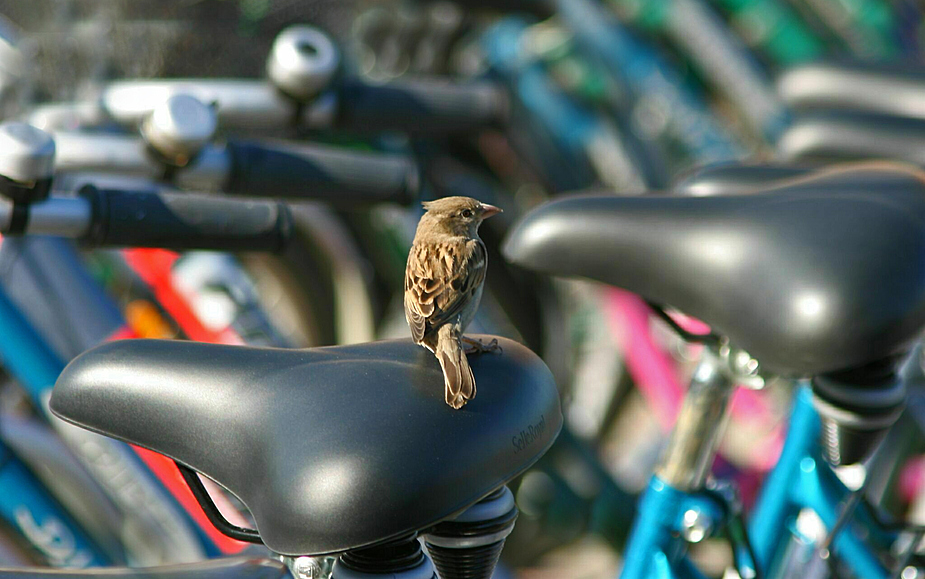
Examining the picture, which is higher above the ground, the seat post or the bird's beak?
the bird's beak

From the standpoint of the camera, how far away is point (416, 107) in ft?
4.70

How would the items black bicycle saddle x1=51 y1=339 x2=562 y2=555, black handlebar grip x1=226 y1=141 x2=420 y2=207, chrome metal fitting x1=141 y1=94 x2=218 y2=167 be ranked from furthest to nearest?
black handlebar grip x1=226 y1=141 x2=420 y2=207, chrome metal fitting x1=141 y1=94 x2=218 y2=167, black bicycle saddle x1=51 y1=339 x2=562 y2=555

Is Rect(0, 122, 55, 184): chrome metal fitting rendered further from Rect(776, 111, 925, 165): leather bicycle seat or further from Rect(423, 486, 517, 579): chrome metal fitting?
Rect(776, 111, 925, 165): leather bicycle seat

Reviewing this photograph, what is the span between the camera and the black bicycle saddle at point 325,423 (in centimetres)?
62

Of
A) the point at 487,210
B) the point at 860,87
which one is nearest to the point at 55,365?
the point at 487,210

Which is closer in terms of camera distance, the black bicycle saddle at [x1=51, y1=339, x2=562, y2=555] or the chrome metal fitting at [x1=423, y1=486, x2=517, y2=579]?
the black bicycle saddle at [x1=51, y1=339, x2=562, y2=555]

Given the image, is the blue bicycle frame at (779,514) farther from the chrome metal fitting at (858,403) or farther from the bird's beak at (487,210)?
the bird's beak at (487,210)

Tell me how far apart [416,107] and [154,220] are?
0.50m

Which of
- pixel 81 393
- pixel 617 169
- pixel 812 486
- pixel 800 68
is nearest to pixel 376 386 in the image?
pixel 81 393

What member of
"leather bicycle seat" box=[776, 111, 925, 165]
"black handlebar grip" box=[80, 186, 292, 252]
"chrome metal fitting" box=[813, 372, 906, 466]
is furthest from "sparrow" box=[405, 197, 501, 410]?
"leather bicycle seat" box=[776, 111, 925, 165]

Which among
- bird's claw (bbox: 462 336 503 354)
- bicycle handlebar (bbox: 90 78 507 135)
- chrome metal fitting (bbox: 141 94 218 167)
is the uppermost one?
chrome metal fitting (bbox: 141 94 218 167)

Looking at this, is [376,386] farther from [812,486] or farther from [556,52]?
[556,52]

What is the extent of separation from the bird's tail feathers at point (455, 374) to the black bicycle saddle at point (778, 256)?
310 millimetres

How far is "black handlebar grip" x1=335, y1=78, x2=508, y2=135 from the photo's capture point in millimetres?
1382
